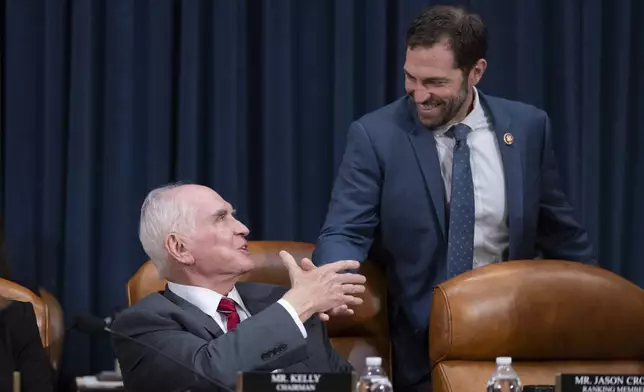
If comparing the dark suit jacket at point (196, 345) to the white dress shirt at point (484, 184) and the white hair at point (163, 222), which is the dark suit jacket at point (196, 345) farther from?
the white dress shirt at point (484, 184)

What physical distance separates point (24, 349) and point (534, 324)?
4.77 ft

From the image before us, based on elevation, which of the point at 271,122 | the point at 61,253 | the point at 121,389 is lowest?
the point at 121,389

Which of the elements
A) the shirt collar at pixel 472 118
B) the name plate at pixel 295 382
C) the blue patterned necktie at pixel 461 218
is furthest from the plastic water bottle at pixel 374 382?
the shirt collar at pixel 472 118

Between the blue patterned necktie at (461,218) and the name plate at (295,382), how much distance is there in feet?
4.40

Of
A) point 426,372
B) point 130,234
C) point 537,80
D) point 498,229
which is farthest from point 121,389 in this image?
point 537,80

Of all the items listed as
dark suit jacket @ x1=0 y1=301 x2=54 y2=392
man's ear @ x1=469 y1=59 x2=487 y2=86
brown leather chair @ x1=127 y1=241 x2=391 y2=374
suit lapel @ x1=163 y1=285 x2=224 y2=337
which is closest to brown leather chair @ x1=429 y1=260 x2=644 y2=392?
brown leather chair @ x1=127 y1=241 x2=391 y2=374

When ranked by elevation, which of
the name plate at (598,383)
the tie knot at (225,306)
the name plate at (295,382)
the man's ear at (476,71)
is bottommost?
the tie knot at (225,306)

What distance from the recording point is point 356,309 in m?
3.44

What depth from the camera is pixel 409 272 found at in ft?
11.5

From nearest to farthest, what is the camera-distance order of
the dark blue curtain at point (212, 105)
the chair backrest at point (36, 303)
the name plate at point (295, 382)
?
the name plate at point (295, 382) → the chair backrest at point (36, 303) → the dark blue curtain at point (212, 105)

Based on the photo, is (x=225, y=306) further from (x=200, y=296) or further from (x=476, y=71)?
(x=476, y=71)

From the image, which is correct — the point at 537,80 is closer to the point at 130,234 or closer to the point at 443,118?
the point at 443,118

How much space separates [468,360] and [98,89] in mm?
2011

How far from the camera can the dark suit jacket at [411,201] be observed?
11.3 feet
